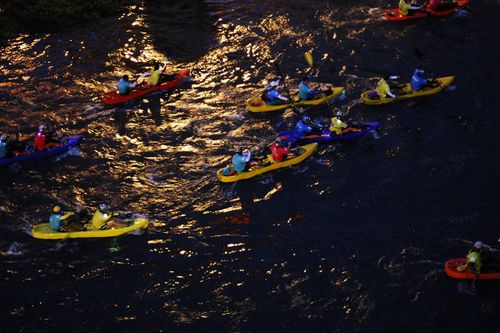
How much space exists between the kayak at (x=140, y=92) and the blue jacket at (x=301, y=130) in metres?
7.75

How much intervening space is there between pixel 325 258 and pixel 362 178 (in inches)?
172

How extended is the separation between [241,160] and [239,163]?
158mm

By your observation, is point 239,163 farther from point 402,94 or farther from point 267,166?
point 402,94

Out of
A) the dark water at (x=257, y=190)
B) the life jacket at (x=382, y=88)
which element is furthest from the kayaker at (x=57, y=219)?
the life jacket at (x=382, y=88)

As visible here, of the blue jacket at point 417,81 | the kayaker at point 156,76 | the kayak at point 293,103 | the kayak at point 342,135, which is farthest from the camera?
the kayaker at point 156,76

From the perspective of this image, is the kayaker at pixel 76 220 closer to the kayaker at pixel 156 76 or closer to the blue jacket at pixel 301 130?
the blue jacket at pixel 301 130

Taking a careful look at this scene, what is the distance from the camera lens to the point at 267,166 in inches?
885

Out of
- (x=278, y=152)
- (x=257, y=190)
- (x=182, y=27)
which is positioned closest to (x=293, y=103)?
(x=278, y=152)

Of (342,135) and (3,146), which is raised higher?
(3,146)

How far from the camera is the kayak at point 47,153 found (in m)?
24.4

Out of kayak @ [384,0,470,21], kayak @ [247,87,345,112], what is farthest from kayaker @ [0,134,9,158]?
kayak @ [384,0,470,21]

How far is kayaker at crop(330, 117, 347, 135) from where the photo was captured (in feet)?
76.8

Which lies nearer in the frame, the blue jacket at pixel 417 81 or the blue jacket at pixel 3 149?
the blue jacket at pixel 3 149

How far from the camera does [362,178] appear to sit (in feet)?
72.3
